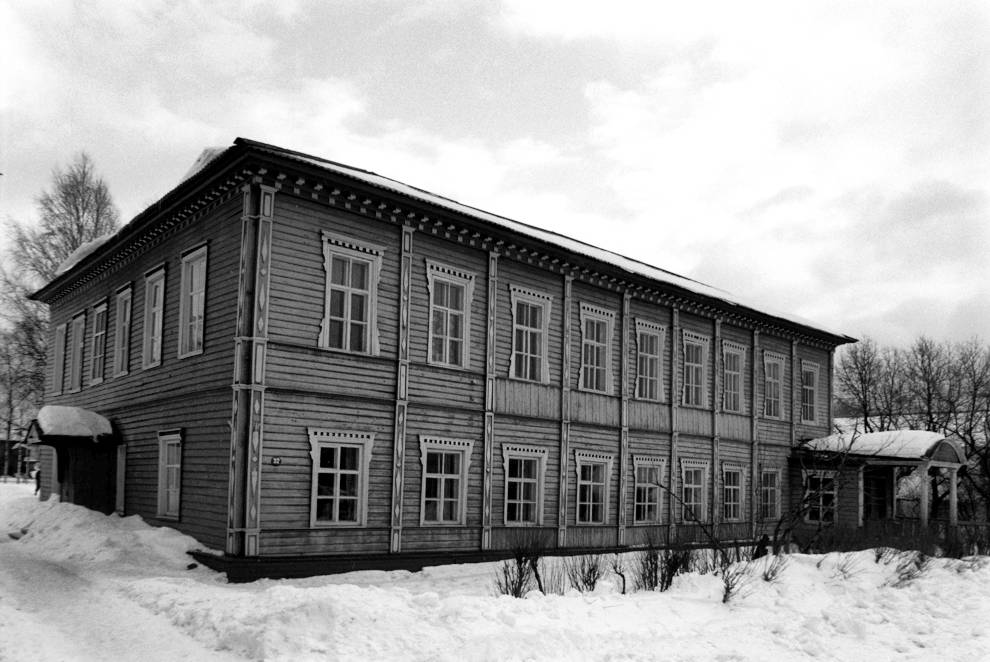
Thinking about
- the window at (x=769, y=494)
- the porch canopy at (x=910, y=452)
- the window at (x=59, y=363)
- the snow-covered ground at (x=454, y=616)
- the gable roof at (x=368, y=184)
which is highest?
the gable roof at (x=368, y=184)

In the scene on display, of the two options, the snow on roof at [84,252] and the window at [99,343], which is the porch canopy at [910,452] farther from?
the snow on roof at [84,252]

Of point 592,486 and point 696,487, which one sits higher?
point 592,486

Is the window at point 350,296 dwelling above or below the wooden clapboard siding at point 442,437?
above

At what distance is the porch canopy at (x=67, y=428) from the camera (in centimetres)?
1981

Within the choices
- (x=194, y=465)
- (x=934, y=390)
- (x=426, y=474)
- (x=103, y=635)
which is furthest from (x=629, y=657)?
(x=934, y=390)

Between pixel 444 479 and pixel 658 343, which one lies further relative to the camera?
pixel 658 343

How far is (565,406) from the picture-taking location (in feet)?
70.3

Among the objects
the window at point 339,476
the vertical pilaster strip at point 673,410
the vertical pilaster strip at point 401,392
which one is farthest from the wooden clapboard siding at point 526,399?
the vertical pilaster strip at point 673,410

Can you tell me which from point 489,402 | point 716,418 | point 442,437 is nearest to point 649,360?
point 716,418

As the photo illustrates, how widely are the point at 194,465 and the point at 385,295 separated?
4861 mm

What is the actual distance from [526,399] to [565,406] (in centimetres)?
139

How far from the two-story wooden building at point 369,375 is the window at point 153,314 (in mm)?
71

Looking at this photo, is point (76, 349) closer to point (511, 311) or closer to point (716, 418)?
point (511, 311)

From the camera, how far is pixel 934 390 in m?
55.8
